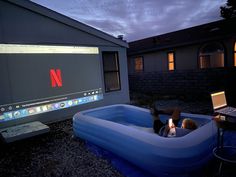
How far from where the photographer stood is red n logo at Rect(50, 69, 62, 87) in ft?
20.1

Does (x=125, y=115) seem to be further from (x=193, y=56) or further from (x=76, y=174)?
(x=193, y=56)

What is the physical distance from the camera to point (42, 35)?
19.2 ft

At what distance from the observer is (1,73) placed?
509 cm

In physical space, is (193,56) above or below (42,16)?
below

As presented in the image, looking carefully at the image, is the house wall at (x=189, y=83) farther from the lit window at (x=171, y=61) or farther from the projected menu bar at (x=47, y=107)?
the projected menu bar at (x=47, y=107)

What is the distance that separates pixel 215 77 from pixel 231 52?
2360mm

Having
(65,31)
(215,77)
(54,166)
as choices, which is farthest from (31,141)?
(215,77)

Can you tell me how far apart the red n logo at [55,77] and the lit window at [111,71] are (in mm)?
2253

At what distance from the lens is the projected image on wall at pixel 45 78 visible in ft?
17.1

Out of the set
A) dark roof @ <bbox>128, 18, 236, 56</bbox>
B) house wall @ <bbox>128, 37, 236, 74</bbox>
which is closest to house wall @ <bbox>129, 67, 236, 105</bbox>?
house wall @ <bbox>128, 37, 236, 74</bbox>

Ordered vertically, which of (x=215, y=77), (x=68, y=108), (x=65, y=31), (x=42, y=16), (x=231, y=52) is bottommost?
(x=68, y=108)

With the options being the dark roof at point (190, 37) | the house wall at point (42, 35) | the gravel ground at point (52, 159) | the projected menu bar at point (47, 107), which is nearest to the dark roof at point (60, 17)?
the house wall at point (42, 35)

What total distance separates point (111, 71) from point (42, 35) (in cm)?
334

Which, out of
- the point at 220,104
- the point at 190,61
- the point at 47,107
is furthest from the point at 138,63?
the point at 220,104
